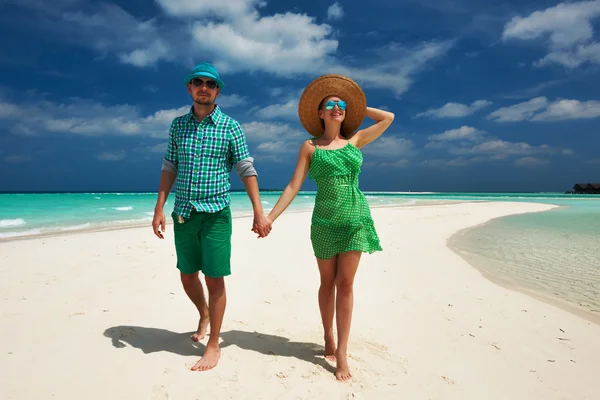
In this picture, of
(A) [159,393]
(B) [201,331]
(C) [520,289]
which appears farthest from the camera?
(C) [520,289]

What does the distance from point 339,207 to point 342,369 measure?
49.7 inches

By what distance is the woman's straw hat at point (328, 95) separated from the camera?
3135 mm

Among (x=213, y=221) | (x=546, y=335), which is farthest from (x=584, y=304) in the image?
(x=213, y=221)

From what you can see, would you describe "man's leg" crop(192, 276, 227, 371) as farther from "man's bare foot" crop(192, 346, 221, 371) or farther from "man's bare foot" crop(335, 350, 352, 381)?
"man's bare foot" crop(335, 350, 352, 381)

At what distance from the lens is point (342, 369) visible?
2857 mm

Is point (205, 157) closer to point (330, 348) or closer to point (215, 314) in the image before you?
point (215, 314)

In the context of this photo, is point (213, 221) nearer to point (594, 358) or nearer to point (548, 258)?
point (594, 358)

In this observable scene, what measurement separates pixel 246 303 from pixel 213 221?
1.92m

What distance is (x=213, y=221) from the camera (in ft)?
9.92

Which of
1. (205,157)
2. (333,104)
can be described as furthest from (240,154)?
(333,104)

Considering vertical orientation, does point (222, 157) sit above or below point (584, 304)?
above

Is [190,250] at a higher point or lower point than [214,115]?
lower

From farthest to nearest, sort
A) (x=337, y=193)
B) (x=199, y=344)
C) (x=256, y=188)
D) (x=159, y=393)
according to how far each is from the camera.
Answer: (x=199, y=344) < (x=256, y=188) < (x=337, y=193) < (x=159, y=393)

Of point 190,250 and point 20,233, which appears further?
point 20,233
